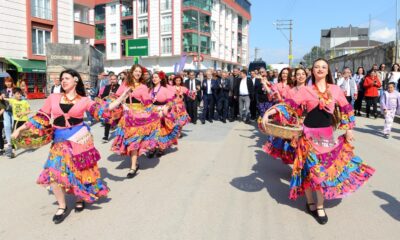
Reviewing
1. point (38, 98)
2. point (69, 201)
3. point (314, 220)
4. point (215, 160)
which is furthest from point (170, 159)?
point (38, 98)

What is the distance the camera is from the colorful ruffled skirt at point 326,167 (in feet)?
12.8

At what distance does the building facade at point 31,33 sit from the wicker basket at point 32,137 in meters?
22.2

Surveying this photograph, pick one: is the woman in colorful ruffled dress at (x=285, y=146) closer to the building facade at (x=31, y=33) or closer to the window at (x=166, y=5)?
the building facade at (x=31, y=33)

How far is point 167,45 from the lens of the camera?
149ft

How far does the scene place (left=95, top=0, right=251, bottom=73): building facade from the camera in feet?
146

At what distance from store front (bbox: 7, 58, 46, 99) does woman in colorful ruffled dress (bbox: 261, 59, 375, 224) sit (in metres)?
25.3

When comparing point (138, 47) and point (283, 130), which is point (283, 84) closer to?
point (283, 130)

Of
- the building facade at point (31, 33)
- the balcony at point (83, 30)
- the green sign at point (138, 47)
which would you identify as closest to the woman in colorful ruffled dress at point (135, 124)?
the green sign at point (138, 47)

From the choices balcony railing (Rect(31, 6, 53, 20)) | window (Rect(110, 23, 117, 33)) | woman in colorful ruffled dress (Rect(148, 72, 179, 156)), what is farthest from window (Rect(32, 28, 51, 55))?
woman in colorful ruffled dress (Rect(148, 72, 179, 156))

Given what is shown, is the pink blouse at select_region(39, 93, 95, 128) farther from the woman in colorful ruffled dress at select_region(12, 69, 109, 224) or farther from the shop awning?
the shop awning

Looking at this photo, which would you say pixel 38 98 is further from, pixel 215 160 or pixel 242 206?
→ pixel 242 206

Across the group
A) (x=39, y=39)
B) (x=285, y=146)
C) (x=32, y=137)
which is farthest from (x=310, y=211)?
(x=39, y=39)

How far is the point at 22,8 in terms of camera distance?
86.9 ft

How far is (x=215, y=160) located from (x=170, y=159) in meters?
0.89
